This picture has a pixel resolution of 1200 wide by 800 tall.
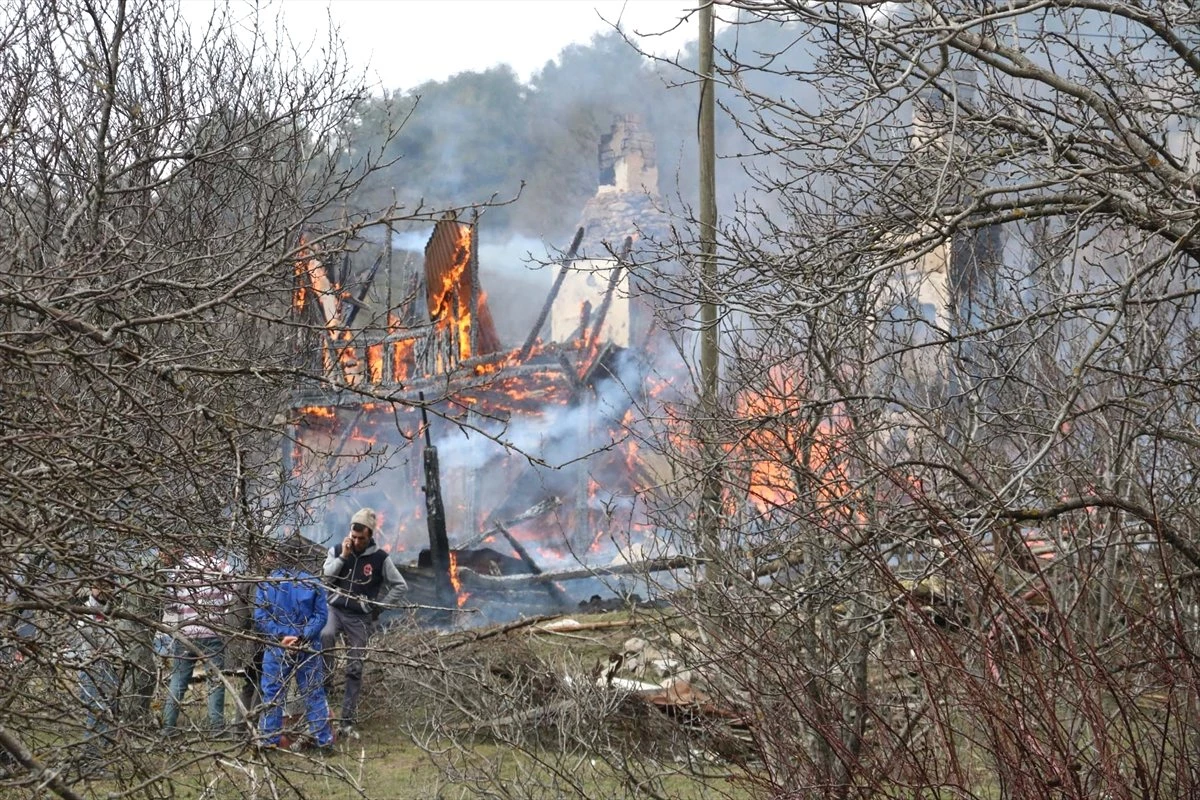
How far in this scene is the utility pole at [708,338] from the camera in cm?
653

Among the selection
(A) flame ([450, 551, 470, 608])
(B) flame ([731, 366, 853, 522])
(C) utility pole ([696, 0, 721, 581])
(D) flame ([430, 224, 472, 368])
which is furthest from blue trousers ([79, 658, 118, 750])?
(D) flame ([430, 224, 472, 368])

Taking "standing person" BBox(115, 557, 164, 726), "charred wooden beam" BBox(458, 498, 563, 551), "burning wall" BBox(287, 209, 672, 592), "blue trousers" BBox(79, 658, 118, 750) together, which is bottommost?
"charred wooden beam" BBox(458, 498, 563, 551)

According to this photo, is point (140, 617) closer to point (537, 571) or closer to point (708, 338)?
point (708, 338)

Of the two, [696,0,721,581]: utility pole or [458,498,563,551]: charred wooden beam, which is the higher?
[696,0,721,581]: utility pole

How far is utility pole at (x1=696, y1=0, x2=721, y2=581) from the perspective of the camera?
6527 millimetres

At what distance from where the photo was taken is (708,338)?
8172 mm

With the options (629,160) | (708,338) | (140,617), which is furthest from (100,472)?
(629,160)

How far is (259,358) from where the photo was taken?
380 inches

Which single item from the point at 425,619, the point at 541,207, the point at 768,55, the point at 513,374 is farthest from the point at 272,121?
the point at 541,207

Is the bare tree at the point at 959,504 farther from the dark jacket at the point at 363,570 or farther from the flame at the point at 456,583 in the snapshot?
the flame at the point at 456,583

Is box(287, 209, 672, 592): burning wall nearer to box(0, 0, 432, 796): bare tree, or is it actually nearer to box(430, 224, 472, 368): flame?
box(430, 224, 472, 368): flame

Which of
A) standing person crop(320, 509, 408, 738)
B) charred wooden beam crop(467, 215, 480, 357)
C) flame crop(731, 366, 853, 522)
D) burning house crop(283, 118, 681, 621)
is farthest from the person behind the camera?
charred wooden beam crop(467, 215, 480, 357)

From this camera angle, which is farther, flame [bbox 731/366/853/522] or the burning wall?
the burning wall

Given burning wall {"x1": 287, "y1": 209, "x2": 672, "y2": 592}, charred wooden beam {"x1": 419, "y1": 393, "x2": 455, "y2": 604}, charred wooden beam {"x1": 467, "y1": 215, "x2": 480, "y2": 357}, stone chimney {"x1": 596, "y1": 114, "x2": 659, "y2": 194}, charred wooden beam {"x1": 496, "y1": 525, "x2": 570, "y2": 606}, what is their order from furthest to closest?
stone chimney {"x1": 596, "y1": 114, "x2": 659, "y2": 194} < charred wooden beam {"x1": 467, "y1": 215, "x2": 480, "y2": 357} < burning wall {"x1": 287, "y1": 209, "x2": 672, "y2": 592} < charred wooden beam {"x1": 496, "y1": 525, "x2": 570, "y2": 606} < charred wooden beam {"x1": 419, "y1": 393, "x2": 455, "y2": 604}
